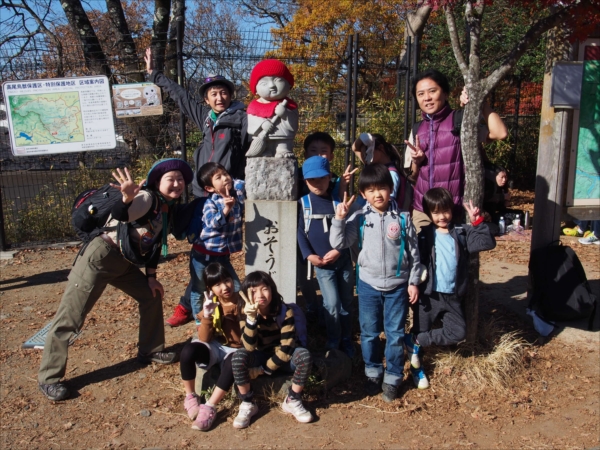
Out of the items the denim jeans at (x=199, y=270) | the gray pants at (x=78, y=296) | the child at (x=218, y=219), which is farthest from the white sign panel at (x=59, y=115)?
the gray pants at (x=78, y=296)

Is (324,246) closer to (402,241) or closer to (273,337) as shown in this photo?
(402,241)

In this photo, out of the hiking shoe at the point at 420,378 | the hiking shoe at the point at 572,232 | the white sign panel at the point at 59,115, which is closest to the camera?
the hiking shoe at the point at 420,378

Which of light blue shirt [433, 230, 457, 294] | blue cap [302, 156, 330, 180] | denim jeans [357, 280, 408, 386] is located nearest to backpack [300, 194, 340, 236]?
blue cap [302, 156, 330, 180]

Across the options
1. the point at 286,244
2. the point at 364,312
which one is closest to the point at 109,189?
the point at 286,244

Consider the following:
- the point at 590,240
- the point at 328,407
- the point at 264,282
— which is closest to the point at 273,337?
the point at 264,282

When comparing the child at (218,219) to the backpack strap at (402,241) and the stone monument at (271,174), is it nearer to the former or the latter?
the stone monument at (271,174)

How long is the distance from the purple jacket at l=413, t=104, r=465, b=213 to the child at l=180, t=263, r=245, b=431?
1.65 m

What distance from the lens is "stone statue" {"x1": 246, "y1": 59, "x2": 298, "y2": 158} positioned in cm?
376

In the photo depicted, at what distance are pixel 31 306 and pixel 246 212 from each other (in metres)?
2.89

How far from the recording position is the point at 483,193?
3.81 meters

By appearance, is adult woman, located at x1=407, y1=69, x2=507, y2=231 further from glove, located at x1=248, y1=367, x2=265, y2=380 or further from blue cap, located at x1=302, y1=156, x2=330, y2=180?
glove, located at x1=248, y1=367, x2=265, y2=380

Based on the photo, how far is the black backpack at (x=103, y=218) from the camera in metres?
3.40

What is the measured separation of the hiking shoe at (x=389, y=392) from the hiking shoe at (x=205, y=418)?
111cm

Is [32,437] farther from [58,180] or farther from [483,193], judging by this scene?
[58,180]
